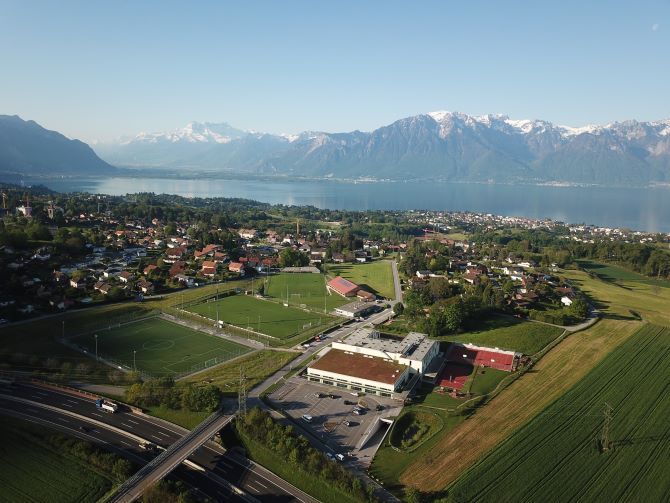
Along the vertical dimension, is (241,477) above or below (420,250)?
below

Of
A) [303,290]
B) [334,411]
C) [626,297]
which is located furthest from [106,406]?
[626,297]

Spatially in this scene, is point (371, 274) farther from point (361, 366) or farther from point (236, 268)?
point (361, 366)

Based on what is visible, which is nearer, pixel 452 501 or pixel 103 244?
pixel 452 501

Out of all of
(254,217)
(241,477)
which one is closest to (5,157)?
(254,217)

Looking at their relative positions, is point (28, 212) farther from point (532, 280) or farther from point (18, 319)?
point (532, 280)

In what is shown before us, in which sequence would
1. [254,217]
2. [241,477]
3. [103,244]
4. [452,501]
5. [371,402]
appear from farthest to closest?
[254,217] → [103,244] → [371,402] → [241,477] → [452,501]

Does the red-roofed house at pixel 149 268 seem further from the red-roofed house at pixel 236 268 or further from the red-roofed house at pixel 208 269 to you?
the red-roofed house at pixel 236 268

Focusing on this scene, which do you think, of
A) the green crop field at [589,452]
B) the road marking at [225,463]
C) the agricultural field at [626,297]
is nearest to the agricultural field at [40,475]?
the road marking at [225,463]
